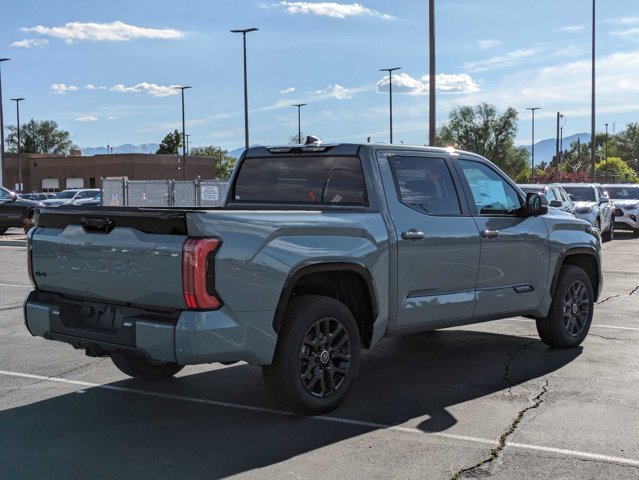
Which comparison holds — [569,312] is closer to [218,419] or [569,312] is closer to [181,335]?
[218,419]

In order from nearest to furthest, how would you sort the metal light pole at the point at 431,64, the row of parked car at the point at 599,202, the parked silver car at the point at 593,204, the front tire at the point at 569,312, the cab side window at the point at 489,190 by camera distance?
the cab side window at the point at 489,190 < the front tire at the point at 569,312 < the row of parked car at the point at 599,202 < the parked silver car at the point at 593,204 < the metal light pole at the point at 431,64

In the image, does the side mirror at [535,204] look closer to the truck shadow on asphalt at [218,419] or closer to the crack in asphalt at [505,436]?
the truck shadow on asphalt at [218,419]

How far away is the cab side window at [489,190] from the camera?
6840 mm

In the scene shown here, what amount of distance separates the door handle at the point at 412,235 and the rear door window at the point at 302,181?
0.40 m

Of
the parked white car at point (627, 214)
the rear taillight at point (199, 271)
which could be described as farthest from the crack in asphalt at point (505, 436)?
the parked white car at point (627, 214)

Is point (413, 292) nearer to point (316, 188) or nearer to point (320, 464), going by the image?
point (316, 188)

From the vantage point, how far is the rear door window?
6.24 meters

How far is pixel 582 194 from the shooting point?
22.8 metres

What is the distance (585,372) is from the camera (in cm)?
675

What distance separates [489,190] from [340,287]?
6.46 ft

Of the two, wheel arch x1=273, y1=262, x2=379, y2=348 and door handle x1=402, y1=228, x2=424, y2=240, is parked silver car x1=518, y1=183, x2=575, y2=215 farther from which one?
wheel arch x1=273, y1=262, x2=379, y2=348

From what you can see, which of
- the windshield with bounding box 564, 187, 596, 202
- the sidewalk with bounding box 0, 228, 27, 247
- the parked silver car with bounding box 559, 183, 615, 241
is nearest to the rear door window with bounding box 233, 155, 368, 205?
the parked silver car with bounding box 559, 183, 615, 241

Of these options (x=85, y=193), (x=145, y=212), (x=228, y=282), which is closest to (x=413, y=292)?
(x=228, y=282)

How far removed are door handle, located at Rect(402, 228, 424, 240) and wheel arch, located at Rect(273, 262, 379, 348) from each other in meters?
0.50
